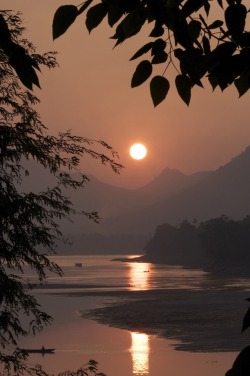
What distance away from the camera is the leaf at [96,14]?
320 centimetres

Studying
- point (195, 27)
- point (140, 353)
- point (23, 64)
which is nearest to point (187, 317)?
point (140, 353)

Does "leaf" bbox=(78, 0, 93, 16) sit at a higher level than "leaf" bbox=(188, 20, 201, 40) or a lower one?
lower

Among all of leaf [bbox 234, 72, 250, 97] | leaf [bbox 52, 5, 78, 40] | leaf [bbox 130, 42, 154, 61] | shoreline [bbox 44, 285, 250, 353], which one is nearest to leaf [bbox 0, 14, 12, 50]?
leaf [bbox 52, 5, 78, 40]

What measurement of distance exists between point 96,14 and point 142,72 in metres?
0.32

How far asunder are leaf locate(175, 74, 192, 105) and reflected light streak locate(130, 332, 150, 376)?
44.0 meters

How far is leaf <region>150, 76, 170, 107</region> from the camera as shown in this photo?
128 inches

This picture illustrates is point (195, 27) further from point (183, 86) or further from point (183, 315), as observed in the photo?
point (183, 315)

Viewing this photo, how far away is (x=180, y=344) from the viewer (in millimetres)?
53875

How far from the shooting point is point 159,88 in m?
3.28

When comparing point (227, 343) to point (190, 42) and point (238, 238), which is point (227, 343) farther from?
point (238, 238)

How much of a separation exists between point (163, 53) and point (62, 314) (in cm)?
6958

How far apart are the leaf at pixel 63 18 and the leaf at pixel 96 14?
0.16 meters

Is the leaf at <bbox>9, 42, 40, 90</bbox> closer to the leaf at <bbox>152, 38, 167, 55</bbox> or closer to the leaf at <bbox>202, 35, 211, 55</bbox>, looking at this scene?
the leaf at <bbox>152, 38, 167, 55</bbox>

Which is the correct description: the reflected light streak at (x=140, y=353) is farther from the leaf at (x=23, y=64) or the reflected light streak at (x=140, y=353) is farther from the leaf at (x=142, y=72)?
the leaf at (x=23, y=64)
